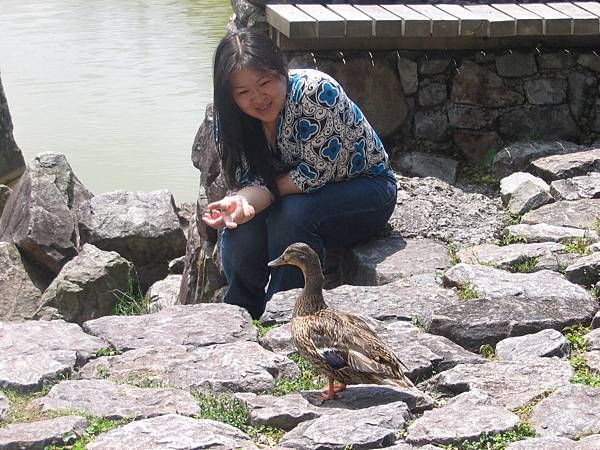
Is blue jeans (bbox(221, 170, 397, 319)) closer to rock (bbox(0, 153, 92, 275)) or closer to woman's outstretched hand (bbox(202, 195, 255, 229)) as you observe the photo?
woman's outstretched hand (bbox(202, 195, 255, 229))

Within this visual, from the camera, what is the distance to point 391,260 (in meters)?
5.41

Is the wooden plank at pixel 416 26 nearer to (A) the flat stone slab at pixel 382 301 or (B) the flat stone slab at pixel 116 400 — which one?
(A) the flat stone slab at pixel 382 301

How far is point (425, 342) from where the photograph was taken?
4285 millimetres

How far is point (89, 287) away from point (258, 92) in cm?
285

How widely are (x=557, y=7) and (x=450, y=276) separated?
2803mm

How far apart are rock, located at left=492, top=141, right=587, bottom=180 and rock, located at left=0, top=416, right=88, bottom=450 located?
359 centimetres

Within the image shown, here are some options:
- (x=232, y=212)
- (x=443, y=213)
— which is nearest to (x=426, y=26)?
(x=443, y=213)

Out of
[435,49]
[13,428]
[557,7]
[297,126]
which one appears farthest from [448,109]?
[13,428]

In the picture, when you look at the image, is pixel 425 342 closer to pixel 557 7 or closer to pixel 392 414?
pixel 392 414

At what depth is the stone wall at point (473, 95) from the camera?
6.85 metres

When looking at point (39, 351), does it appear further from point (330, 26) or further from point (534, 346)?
point (330, 26)

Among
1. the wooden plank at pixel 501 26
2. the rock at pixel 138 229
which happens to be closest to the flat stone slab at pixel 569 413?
the wooden plank at pixel 501 26

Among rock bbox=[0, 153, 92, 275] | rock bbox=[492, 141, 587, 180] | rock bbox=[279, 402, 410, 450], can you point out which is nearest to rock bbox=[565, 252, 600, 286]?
rock bbox=[279, 402, 410, 450]

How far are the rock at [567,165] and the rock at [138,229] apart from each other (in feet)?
11.2
